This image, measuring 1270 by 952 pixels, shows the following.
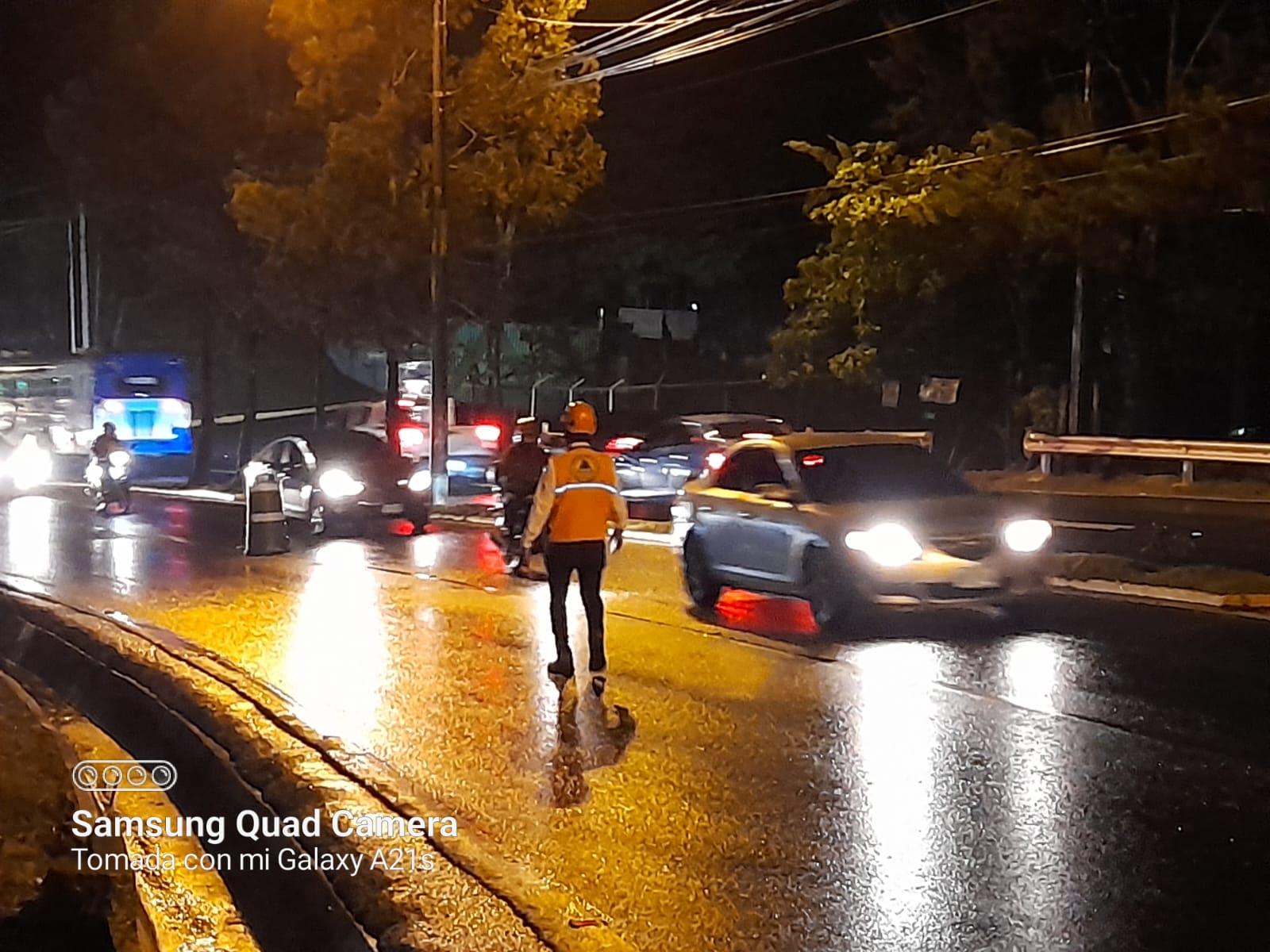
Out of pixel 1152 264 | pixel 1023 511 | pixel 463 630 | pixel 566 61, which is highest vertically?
pixel 566 61

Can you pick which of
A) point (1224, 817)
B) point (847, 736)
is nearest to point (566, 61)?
point (847, 736)

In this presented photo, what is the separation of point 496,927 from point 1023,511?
8347 mm

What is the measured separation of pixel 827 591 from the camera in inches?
521

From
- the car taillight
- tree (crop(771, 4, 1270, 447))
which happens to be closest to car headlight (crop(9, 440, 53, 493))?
the car taillight

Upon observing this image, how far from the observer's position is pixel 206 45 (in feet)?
109

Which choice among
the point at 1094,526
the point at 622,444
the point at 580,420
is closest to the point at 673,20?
the point at 622,444

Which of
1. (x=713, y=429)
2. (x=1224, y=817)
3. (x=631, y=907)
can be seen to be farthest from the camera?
(x=713, y=429)

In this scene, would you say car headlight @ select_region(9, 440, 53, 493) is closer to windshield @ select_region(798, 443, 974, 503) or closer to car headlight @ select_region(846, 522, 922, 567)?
windshield @ select_region(798, 443, 974, 503)

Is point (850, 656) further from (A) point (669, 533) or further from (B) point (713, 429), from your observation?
(B) point (713, 429)

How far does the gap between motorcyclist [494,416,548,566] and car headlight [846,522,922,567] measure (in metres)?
4.91

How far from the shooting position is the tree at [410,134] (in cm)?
2842

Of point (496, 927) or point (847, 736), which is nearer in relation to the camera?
point (496, 927)

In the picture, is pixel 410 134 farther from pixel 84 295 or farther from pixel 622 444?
pixel 84 295

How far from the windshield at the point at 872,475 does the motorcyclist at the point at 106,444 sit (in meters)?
17.0
